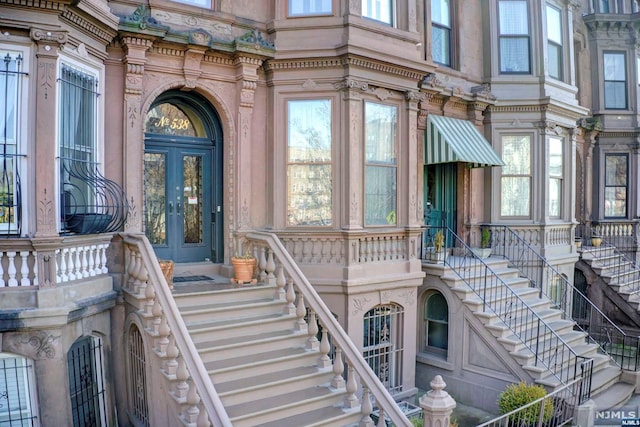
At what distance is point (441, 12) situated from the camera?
1271 centimetres

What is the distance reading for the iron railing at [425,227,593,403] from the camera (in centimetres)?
966

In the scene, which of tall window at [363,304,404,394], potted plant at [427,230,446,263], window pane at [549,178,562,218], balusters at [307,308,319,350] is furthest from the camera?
window pane at [549,178,562,218]

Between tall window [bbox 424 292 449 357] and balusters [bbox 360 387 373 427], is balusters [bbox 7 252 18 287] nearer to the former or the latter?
balusters [bbox 360 387 373 427]

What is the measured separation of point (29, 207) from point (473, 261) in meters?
9.27

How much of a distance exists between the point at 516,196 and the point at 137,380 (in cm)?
1017

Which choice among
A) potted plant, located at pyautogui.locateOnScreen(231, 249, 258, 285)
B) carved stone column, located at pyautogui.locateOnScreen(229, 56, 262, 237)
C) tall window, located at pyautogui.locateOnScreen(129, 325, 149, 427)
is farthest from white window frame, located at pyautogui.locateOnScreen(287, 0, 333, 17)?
tall window, located at pyautogui.locateOnScreen(129, 325, 149, 427)

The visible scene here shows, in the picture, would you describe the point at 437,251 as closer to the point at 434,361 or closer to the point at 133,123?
the point at 434,361

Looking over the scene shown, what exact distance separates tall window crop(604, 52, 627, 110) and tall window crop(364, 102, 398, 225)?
10973 mm

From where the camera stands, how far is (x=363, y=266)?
9.51m

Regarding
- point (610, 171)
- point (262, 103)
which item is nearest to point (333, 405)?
point (262, 103)

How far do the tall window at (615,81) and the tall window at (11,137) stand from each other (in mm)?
17333

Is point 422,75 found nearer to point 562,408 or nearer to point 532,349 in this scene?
point 532,349

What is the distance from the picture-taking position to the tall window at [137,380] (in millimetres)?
7273

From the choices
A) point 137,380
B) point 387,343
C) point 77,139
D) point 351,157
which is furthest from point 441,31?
point 137,380
